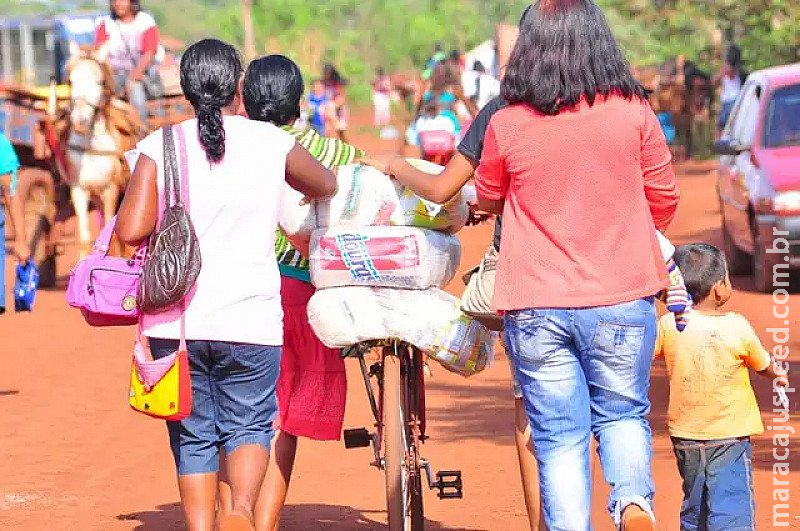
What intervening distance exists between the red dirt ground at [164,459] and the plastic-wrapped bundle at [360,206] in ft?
5.54

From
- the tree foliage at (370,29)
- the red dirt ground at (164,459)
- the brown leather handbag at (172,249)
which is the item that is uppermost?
the tree foliage at (370,29)

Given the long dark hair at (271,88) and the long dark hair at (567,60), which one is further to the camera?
the long dark hair at (271,88)

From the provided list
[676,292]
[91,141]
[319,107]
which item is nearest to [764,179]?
[91,141]

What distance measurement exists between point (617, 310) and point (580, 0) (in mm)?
869

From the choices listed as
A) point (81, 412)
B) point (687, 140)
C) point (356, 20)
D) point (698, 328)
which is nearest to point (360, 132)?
point (687, 140)

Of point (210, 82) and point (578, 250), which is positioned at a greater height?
point (210, 82)

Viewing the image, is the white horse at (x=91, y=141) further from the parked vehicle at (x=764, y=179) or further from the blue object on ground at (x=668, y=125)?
the blue object on ground at (x=668, y=125)

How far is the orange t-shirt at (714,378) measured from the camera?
593 centimetres

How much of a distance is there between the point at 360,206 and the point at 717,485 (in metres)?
1.53

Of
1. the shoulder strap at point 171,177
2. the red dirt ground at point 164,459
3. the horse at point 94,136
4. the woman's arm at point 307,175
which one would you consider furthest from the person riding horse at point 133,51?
the shoulder strap at point 171,177

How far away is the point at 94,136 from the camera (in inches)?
698

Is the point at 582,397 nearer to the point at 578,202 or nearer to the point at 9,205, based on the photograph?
the point at 578,202

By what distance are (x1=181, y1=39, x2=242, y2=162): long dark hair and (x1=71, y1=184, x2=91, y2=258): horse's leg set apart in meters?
12.0

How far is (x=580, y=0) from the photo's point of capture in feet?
16.2
